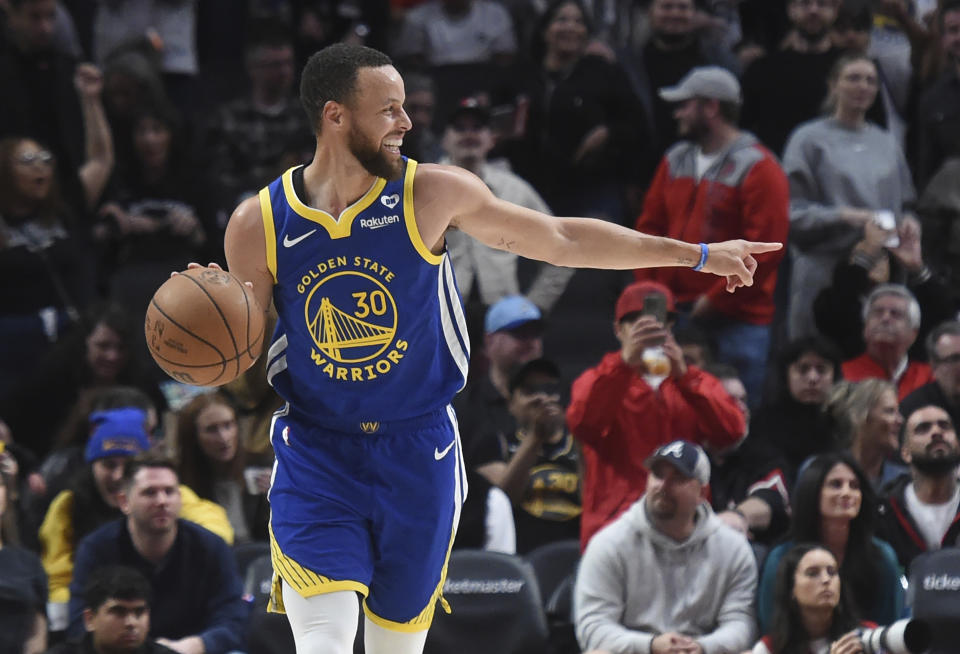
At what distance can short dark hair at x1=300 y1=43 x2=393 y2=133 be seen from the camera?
473 cm

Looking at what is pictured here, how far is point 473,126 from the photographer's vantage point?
9.59 metres

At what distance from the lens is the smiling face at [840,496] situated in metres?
7.16

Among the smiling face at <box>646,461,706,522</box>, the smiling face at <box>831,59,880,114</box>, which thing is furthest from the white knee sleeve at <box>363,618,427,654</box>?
the smiling face at <box>831,59,880,114</box>

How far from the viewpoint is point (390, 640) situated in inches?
198

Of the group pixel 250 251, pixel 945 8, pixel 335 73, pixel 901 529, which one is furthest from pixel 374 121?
pixel 945 8

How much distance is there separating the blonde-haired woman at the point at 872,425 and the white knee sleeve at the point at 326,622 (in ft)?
13.3

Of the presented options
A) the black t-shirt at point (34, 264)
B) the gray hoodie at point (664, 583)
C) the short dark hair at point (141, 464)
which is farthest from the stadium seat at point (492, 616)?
the black t-shirt at point (34, 264)

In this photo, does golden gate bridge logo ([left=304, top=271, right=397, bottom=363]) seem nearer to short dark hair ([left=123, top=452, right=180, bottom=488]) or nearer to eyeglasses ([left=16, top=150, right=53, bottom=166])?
short dark hair ([left=123, top=452, right=180, bottom=488])

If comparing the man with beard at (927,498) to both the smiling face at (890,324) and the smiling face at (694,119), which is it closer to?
the smiling face at (890,324)

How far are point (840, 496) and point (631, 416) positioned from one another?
1.06 meters

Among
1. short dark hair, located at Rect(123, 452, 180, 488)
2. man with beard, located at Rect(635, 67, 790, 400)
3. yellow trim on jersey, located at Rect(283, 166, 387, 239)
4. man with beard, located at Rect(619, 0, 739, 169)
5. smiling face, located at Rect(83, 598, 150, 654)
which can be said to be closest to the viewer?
yellow trim on jersey, located at Rect(283, 166, 387, 239)

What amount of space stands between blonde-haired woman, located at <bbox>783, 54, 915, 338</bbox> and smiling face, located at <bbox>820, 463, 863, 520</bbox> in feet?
8.11

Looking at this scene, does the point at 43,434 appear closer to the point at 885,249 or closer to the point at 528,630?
the point at 528,630

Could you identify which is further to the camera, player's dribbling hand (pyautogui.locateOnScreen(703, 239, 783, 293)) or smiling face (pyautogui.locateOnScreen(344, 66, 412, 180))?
player's dribbling hand (pyautogui.locateOnScreen(703, 239, 783, 293))
